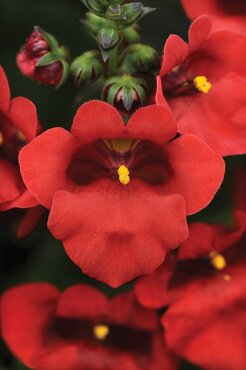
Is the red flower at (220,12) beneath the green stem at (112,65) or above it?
beneath

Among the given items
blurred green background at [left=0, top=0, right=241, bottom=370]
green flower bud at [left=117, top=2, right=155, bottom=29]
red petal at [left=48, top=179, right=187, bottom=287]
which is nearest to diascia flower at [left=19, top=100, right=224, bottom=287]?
red petal at [left=48, top=179, right=187, bottom=287]

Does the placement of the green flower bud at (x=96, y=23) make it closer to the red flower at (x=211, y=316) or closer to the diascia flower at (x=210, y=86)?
the diascia flower at (x=210, y=86)

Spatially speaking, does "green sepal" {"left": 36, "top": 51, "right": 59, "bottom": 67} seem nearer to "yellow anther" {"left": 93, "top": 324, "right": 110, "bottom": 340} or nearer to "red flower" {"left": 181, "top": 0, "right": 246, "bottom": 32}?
"red flower" {"left": 181, "top": 0, "right": 246, "bottom": 32}

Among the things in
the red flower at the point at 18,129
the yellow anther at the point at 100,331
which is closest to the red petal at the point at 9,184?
the red flower at the point at 18,129

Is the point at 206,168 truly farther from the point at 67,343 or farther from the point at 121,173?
the point at 67,343

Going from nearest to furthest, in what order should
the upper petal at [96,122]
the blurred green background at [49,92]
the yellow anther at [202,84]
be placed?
the upper petal at [96,122]
the yellow anther at [202,84]
the blurred green background at [49,92]

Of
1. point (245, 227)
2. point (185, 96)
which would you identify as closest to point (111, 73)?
point (185, 96)
